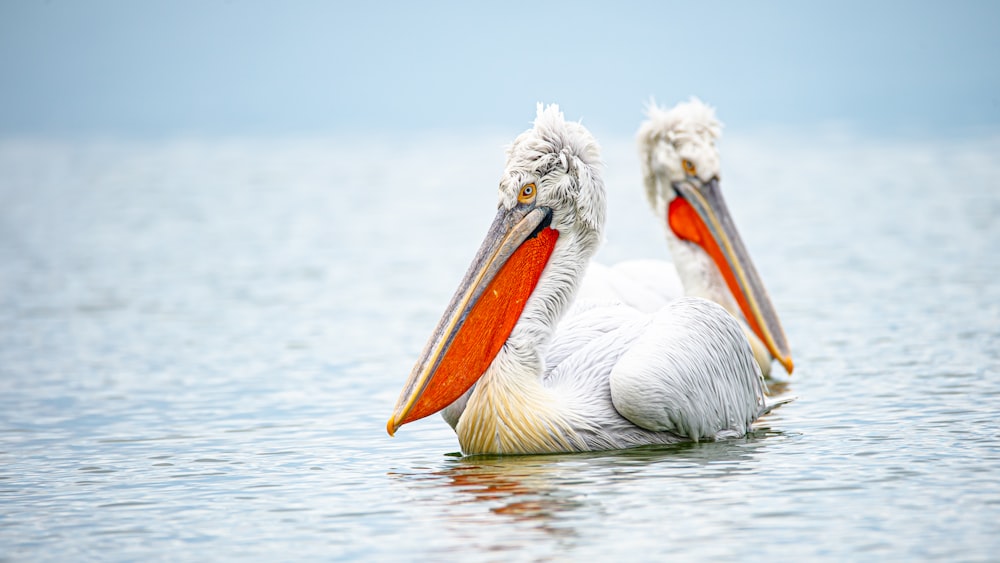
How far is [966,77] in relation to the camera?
76.0m

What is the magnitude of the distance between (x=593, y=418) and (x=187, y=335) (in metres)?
4.73

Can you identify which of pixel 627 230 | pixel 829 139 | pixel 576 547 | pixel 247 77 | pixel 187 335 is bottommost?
pixel 576 547

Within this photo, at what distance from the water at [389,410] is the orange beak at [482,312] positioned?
33 centimetres

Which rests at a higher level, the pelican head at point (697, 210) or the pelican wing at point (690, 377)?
the pelican head at point (697, 210)

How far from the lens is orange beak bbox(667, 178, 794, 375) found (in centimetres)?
799

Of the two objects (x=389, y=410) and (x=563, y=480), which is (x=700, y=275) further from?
(x=563, y=480)

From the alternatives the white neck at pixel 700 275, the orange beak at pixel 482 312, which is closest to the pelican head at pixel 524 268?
the orange beak at pixel 482 312

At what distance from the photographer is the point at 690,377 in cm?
591

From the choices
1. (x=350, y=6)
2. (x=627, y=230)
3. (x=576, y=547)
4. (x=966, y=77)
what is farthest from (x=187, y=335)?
(x=350, y=6)

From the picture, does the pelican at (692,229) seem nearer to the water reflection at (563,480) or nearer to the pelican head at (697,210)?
the pelican head at (697,210)

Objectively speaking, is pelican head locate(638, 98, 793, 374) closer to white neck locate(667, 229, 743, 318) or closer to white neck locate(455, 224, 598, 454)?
white neck locate(667, 229, 743, 318)

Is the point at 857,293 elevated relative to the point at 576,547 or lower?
elevated

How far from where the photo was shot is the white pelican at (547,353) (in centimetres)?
582

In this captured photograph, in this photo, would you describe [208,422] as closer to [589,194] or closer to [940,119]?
[589,194]
